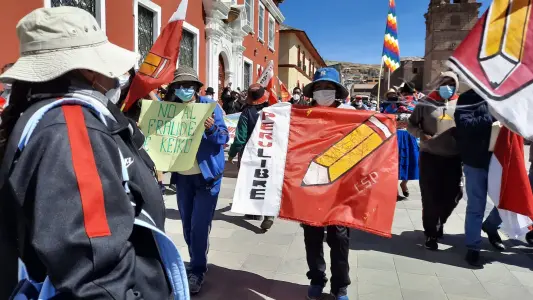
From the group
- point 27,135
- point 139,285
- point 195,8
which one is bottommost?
point 139,285

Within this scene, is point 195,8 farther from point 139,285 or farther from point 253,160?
→ point 139,285

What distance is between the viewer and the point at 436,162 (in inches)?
178

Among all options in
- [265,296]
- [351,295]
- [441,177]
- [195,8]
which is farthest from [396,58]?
[195,8]

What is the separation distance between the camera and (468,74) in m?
2.19

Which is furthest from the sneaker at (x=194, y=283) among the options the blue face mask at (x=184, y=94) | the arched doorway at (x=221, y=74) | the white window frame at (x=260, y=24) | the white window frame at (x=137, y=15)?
the white window frame at (x=260, y=24)

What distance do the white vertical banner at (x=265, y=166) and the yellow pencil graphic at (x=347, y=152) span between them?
11.1 inches

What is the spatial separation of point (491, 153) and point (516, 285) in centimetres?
133

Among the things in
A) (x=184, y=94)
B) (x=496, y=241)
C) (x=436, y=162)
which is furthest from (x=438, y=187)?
(x=184, y=94)

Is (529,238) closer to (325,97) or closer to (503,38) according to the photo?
(325,97)

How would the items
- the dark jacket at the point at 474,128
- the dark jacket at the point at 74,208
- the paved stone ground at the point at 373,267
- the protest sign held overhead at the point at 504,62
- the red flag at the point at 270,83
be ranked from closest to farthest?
1. the dark jacket at the point at 74,208
2. the protest sign held overhead at the point at 504,62
3. the paved stone ground at the point at 373,267
4. the dark jacket at the point at 474,128
5. the red flag at the point at 270,83

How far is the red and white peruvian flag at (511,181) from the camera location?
3.78 m

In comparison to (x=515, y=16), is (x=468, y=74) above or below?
below

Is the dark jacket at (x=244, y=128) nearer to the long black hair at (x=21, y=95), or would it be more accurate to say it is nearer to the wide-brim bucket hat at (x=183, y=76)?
the wide-brim bucket hat at (x=183, y=76)

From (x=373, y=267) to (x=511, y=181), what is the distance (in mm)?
1637
